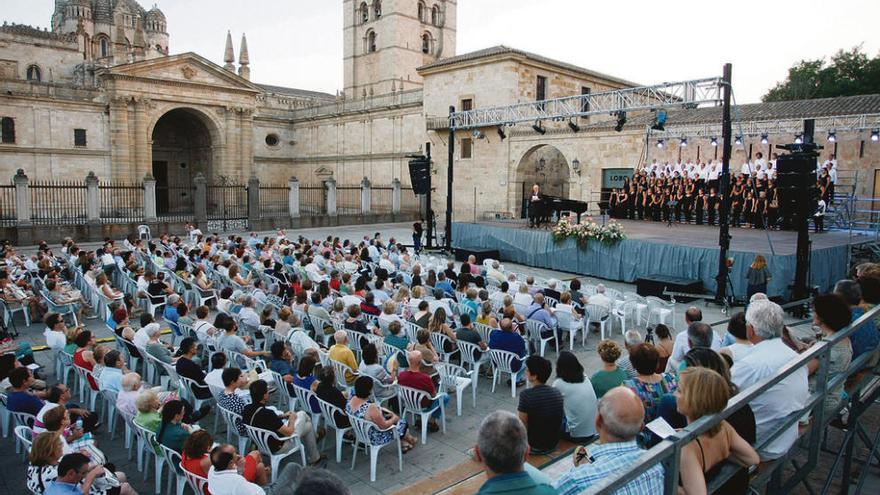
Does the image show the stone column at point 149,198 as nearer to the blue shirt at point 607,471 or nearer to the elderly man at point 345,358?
the elderly man at point 345,358

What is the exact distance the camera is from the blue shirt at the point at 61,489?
12.8 ft

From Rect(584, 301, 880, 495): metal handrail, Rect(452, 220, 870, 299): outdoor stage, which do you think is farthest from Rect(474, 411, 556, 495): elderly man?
Rect(452, 220, 870, 299): outdoor stage

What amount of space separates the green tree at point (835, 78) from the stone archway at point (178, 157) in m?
43.2

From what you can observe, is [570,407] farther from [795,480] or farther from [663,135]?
[663,135]

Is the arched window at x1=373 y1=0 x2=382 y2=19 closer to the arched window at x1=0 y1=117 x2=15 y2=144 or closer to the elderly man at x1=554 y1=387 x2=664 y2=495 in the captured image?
the arched window at x1=0 y1=117 x2=15 y2=144

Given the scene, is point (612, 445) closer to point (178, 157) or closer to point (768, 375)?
point (768, 375)

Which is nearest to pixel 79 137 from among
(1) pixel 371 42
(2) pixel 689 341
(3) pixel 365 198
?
(3) pixel 365 198

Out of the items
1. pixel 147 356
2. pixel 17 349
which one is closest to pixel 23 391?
pixel 147 356

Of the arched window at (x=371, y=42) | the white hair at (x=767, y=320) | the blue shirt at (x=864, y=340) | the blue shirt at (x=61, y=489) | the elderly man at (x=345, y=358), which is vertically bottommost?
the blue shirt at (x=61, y=489)

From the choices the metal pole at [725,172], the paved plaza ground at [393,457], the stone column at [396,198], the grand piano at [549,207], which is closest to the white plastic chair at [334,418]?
the paved plaza ground at [393,457]

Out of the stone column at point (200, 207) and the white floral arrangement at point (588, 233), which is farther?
the stone column at point (200, 207)

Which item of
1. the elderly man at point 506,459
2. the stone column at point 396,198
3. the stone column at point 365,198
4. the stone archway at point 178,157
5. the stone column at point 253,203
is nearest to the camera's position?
the elderly man at point 506,459

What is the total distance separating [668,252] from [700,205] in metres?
7.91

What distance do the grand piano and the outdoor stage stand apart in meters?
0.76
